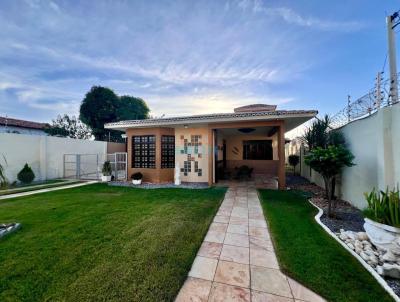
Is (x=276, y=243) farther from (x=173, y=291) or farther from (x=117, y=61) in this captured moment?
(x=117, y=61)

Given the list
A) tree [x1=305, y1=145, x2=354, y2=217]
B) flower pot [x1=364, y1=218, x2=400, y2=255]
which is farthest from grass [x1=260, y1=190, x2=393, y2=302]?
tree [x1=305, y1=145, x2=354, y2=217]

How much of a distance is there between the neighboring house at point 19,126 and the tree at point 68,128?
1215mm

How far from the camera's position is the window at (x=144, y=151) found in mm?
10978

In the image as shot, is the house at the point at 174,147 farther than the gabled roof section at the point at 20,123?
No

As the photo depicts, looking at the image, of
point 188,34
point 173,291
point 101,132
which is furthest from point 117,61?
point 101,132

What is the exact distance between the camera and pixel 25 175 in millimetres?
10773

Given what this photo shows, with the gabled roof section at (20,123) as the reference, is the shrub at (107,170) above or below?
below

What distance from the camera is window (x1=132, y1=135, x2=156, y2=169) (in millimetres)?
10978

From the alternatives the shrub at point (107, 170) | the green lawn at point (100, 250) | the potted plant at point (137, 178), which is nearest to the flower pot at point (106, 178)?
the shrub at point (107, 170)

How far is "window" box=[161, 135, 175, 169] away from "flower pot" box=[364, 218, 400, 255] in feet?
31.2

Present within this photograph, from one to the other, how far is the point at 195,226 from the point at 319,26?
9254mm

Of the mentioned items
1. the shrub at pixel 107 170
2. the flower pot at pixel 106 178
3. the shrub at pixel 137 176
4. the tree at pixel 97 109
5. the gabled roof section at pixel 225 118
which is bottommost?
the flower pot at pixel 106 178

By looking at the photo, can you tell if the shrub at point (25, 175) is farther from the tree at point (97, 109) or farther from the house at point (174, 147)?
the tree at point (97, 109)

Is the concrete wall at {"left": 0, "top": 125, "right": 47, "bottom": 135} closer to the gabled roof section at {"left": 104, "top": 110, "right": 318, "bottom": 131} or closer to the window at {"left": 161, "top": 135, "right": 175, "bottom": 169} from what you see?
the gabled roof section at {"left": 104, "top": 110, "right": 318, "bottom": 131}
